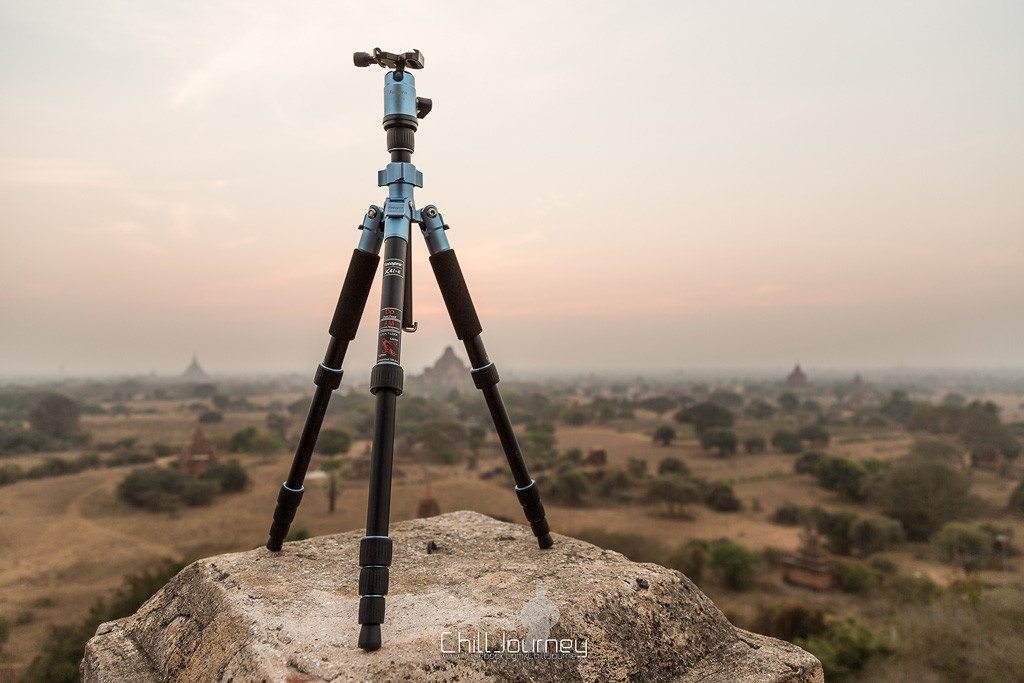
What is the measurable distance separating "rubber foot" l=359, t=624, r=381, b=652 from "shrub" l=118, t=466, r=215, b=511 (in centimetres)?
4096

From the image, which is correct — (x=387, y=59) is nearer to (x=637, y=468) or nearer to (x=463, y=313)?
(x=463, y=313)

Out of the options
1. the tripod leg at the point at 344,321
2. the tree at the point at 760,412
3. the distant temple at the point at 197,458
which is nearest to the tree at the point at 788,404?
the tree at the point at 760,412

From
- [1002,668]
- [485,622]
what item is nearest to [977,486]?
[1002,668]

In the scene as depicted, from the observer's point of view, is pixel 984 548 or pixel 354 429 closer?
pixel 984 548

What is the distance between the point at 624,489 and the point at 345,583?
142 feet

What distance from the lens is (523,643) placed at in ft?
8.36

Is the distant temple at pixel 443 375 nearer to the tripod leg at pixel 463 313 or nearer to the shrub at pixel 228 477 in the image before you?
the shrub at pixel 228 477

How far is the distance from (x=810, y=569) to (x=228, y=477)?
3555 cm

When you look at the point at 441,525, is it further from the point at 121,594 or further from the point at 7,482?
the point at 7,482

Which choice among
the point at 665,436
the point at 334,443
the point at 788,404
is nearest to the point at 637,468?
the point at 665,436

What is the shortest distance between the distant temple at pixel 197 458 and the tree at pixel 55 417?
→ 46.4ft

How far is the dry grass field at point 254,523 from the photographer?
26.2 meters

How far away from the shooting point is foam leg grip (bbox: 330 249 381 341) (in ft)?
10.9

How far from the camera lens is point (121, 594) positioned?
18109 millimetres
